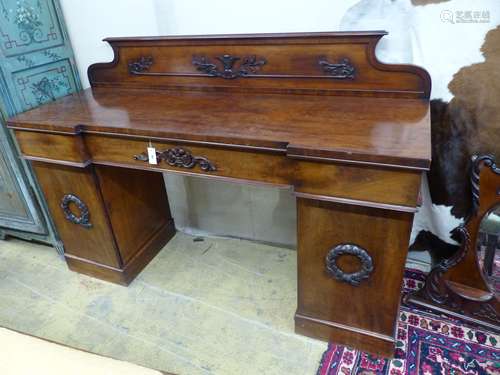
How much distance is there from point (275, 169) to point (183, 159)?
12.5 inches

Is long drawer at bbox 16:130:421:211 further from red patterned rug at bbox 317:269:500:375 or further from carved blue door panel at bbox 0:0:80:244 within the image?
red patterned rug at bbox 317:269:500:375

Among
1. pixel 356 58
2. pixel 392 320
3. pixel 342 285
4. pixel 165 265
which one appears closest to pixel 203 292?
pixel 165 265

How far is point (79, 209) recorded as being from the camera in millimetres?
1654

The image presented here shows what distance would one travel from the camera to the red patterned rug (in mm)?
1308

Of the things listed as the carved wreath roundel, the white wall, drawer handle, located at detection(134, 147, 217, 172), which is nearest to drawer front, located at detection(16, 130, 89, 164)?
drawer handle, located at detection(134, 147, 217, 172)

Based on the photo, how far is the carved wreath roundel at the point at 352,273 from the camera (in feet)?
3.87

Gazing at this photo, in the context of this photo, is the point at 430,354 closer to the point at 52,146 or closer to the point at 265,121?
the point at 265,121

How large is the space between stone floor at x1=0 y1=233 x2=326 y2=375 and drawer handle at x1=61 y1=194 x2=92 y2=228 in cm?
34

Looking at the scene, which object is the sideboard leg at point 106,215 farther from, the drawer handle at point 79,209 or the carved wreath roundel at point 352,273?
the carved wreath roundel at point 352,273

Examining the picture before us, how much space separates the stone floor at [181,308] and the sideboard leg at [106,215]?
8cm

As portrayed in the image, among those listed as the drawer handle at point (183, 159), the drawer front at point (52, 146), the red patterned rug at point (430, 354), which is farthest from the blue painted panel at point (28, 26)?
the red patterned rug at point (430, 354)

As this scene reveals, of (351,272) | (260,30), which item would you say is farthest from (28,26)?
(351,272)

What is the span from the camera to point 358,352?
1.38 m

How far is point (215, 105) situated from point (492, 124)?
99 cm
